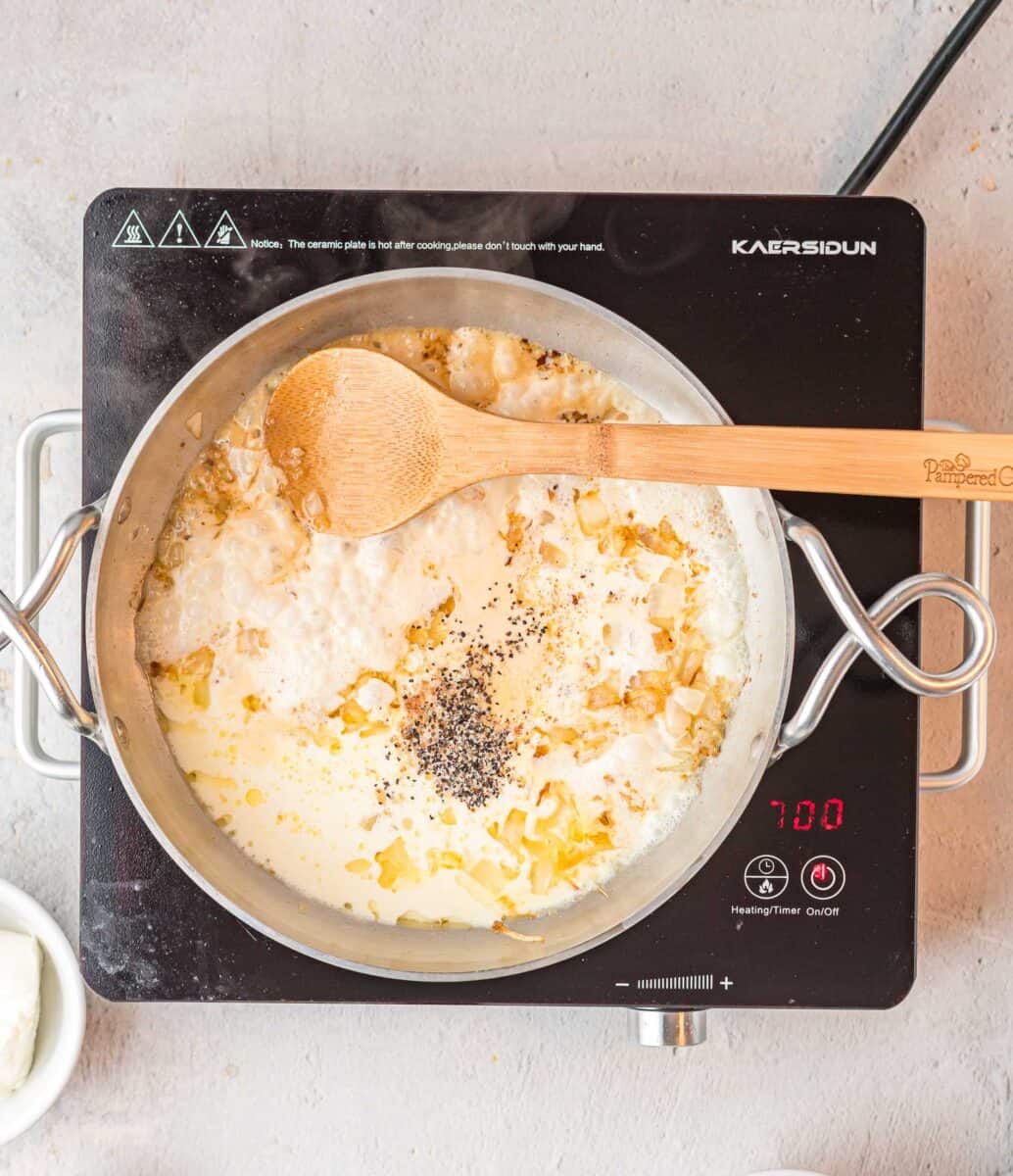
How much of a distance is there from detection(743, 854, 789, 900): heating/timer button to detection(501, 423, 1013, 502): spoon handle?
0.24m

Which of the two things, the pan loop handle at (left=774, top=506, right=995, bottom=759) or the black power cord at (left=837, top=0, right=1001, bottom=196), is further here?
the black power cord at (left=837, top=0, right=1001, bottom=196)

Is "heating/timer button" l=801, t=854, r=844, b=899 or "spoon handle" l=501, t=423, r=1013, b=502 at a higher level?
"spoon handle" l=501, t=423, r=1013, b=502

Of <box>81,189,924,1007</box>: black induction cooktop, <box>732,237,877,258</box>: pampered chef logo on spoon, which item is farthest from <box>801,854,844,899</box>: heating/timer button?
<box>732,237,877,258</box>: pampered chef logo on spoon

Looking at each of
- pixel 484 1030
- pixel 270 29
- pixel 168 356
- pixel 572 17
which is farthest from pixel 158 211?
pixel 484 1030

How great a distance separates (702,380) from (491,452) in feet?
0.47

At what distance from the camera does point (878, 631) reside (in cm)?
59

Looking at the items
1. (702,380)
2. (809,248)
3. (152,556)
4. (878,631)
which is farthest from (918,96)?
(152,556)

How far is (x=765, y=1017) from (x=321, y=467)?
1.63 feet

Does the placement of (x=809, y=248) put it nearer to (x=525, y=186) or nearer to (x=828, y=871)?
(x=525, y=186)

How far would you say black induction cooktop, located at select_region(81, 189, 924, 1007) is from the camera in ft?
2.16

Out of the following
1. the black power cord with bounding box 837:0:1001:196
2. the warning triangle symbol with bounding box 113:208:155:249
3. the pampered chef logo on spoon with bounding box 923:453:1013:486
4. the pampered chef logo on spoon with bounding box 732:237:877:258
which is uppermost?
the black power cord with bounding box 837:0:1001:196

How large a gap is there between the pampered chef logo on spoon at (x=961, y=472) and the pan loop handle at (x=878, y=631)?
0.05 m

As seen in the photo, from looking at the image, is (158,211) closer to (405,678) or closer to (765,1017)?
(405,678)

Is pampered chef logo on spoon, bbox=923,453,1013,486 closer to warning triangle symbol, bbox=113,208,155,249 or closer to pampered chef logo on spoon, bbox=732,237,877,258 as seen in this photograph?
pampered chef logo on spoon, bbox=732,237,877,258
